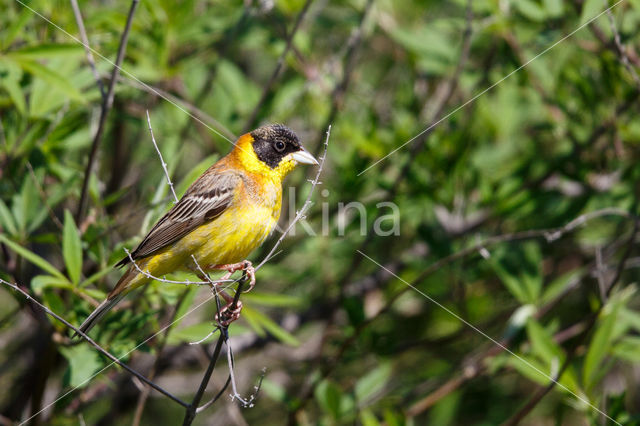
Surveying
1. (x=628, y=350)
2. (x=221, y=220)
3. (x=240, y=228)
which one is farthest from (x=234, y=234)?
→ (x=628, y=350)

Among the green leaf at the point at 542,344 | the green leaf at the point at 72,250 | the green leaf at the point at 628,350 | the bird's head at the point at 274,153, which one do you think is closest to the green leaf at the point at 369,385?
the green leaf at the point at 542,344

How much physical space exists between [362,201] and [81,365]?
2.72 meters

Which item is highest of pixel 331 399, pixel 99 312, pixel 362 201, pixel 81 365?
pixel 99 312

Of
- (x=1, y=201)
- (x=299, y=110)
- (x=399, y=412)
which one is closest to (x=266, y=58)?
(x=299, y=110)

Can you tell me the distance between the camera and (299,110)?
626 cm

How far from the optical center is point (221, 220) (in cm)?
395

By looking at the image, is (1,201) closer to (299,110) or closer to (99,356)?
(99,356)

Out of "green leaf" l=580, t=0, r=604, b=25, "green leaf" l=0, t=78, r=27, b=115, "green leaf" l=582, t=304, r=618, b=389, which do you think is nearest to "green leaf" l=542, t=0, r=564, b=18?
"green leaf" l=580, t=0, r=604, b=25

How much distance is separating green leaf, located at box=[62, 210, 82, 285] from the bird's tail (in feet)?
0.78

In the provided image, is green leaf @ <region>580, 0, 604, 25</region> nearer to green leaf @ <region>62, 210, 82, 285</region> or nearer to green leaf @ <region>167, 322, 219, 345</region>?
green leaf @ <region>167, 322, 219, 345</region>

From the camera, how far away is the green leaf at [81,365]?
12.5ft

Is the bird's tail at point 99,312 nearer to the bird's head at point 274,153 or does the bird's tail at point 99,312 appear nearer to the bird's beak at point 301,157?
the bird's head at point 274,153

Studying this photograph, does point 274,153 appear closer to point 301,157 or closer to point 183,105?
point 301,157

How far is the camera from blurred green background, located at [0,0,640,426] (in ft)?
14.9
